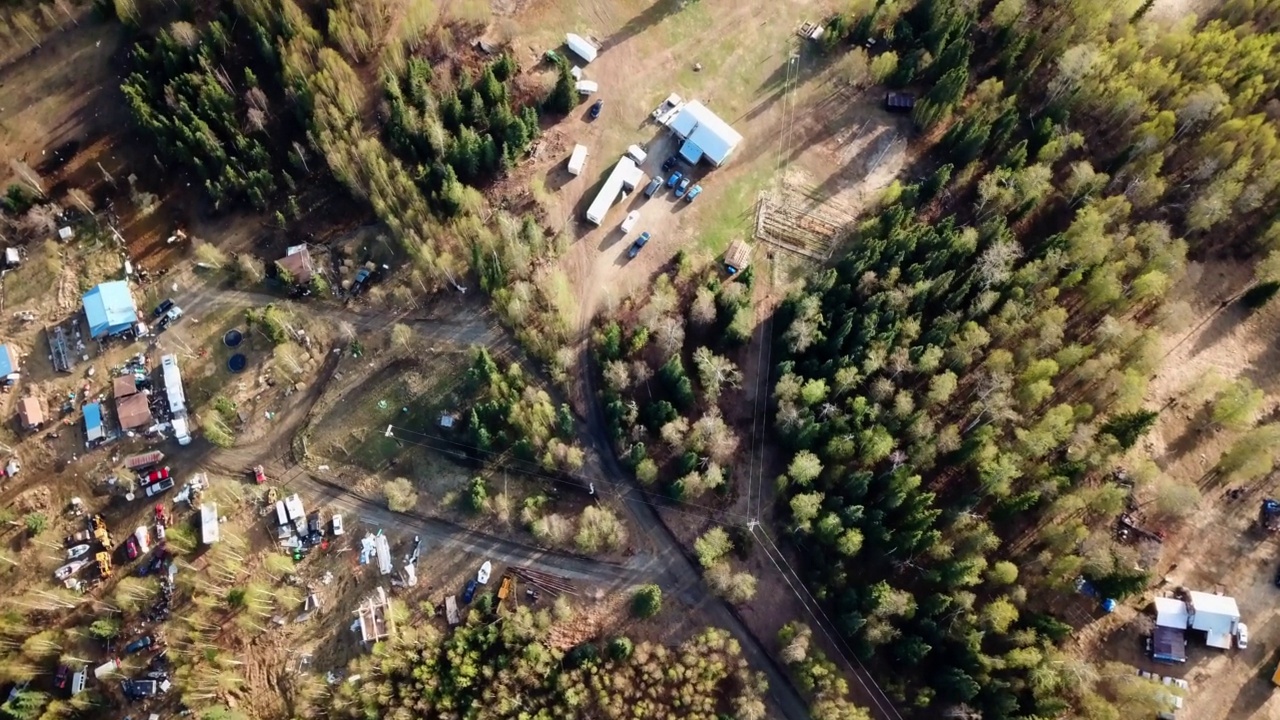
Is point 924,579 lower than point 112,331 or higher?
lower

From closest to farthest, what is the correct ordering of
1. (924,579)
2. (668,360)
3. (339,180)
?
(924,579), (668,360), (339,180)

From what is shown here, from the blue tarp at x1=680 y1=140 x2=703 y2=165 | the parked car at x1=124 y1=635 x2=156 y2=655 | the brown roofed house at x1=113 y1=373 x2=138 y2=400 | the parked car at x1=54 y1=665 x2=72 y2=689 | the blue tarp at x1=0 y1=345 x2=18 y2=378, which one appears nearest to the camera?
the parked car at x1=54 y1=665 x2=72 y2=689

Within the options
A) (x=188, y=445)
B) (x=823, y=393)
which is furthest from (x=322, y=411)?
(x=823, y=393)

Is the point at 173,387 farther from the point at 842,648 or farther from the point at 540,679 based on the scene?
the point at 842,648

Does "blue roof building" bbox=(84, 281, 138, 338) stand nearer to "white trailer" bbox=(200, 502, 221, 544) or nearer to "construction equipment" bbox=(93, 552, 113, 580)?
"white trailer" bbox=(200, 502, 221, 544)

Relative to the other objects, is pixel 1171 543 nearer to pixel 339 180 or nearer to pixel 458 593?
pixel 458 593

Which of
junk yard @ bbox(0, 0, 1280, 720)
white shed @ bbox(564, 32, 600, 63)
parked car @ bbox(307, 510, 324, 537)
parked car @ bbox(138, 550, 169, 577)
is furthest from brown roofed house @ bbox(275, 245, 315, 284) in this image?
white shed @ bbox(564, 32, 600, 63)

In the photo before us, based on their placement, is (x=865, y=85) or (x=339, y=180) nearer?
(x=339, y=180)
